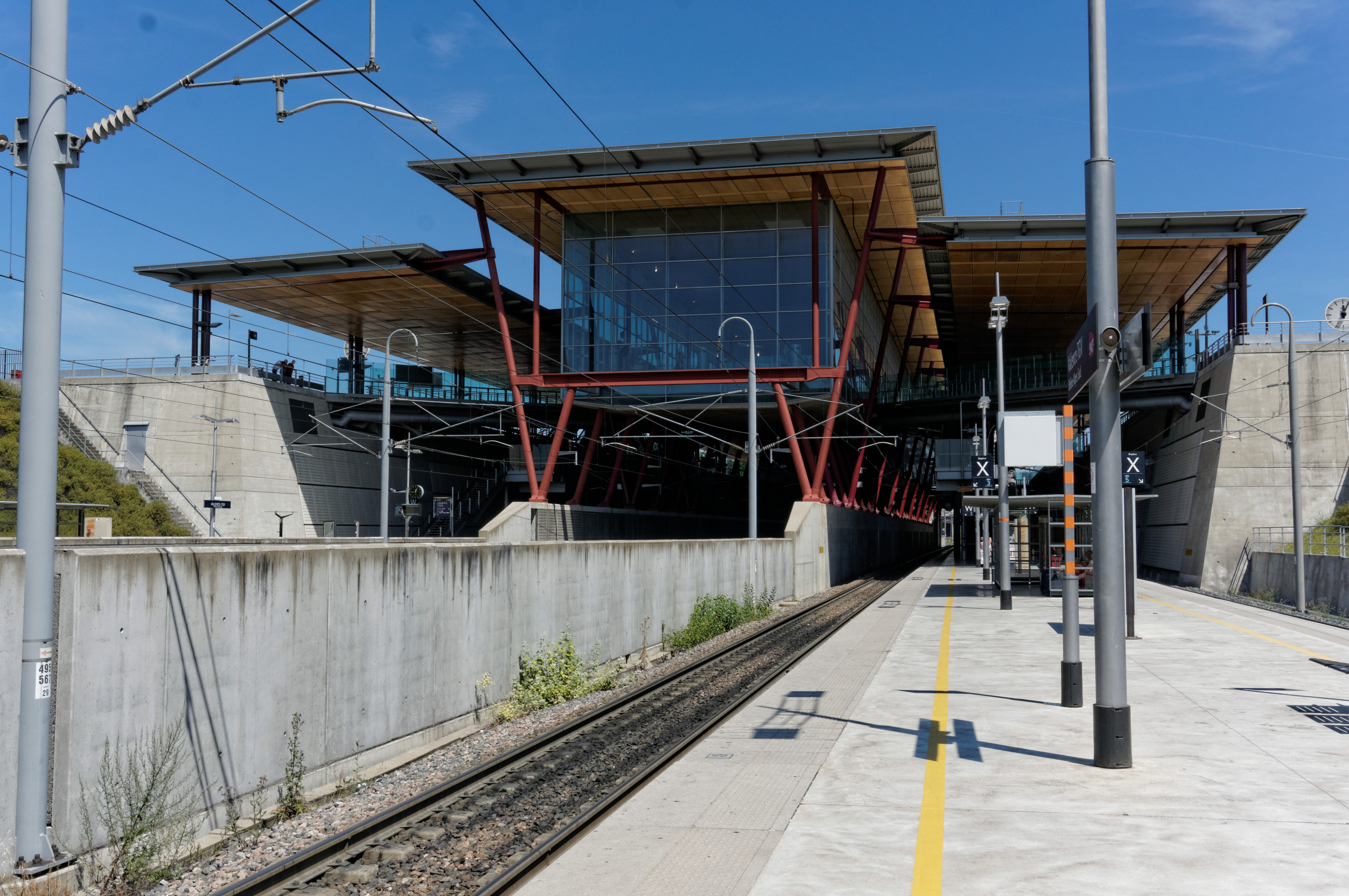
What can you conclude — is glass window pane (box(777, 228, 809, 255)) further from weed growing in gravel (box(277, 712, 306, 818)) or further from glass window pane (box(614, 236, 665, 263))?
weed growing in gravel (box(277, 712, 306, 818))

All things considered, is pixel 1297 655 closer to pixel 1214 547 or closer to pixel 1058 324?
pixel 1214 547

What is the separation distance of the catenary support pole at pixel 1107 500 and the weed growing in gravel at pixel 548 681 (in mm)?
7547

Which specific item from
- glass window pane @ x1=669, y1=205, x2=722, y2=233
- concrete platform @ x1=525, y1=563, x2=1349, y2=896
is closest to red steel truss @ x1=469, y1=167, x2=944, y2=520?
glass window pane @ x1=669, y1=205, x2=722, y2=233

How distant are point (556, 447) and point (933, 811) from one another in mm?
40442

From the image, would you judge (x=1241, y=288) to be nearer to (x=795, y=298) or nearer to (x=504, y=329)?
(x=795, y=298)

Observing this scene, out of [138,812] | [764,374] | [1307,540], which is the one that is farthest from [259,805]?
[764,374]

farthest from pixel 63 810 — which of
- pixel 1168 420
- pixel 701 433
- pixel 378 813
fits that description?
pixel 1168 420

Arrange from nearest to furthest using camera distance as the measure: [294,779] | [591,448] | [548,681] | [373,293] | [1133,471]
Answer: [294,779], [548,681], [1133,471], [591,448], [373,293]

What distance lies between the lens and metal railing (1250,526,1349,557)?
32.3m

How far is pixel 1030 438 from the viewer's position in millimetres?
20891

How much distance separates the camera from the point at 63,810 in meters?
6.66

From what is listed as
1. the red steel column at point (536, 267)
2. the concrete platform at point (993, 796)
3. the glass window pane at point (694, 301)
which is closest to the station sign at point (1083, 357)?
the concrete platform at point (993, 796)

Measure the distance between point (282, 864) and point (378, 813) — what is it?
146 centimetres

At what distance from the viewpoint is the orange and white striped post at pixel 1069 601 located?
11641 mm
